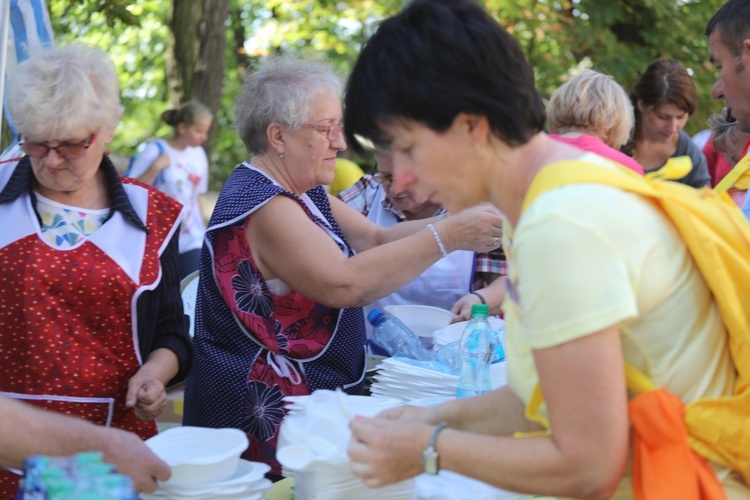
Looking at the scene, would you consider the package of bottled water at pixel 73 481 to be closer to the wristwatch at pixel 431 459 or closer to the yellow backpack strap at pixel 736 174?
the wristwatch at pixel 431 459

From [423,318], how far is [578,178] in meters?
1.80

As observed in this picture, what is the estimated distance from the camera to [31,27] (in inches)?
120

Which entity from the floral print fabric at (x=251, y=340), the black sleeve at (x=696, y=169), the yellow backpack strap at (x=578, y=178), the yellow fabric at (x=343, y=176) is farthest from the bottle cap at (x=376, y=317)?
the black sleeve at (x=696, y=169)

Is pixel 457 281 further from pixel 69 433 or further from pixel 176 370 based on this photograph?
pixel 69 433

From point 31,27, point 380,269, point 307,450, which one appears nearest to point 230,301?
point 380,269

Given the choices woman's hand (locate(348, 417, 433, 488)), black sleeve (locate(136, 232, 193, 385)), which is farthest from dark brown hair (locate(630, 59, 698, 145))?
woman's hand (locate(348, 417, 433, 488))

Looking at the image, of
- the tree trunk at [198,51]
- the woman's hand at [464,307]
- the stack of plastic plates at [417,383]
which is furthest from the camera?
the tree trunk at [198,51]

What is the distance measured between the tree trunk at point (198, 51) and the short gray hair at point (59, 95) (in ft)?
19.6

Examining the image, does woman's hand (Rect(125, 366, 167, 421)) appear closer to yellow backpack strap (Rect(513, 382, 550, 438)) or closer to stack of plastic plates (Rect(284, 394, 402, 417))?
stack of plastic plates (Rect(284, 394, 402, 417))

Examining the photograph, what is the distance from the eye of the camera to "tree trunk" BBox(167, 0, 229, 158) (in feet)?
26.8

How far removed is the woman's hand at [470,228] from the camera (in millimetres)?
2664

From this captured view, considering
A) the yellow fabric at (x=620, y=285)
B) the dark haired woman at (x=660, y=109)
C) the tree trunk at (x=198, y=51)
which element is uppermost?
the yellow fabric at (x=620, y=285)

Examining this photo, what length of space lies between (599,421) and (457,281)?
2087mm

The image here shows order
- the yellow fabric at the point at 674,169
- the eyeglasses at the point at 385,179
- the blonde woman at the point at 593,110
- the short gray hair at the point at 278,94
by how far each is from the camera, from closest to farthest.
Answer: the yellow fabric at the point at 674,169, the short gray hair at the point at 278,94, the eyeglasses at the point at 385,179, the blonde woman at the point at 593,110
